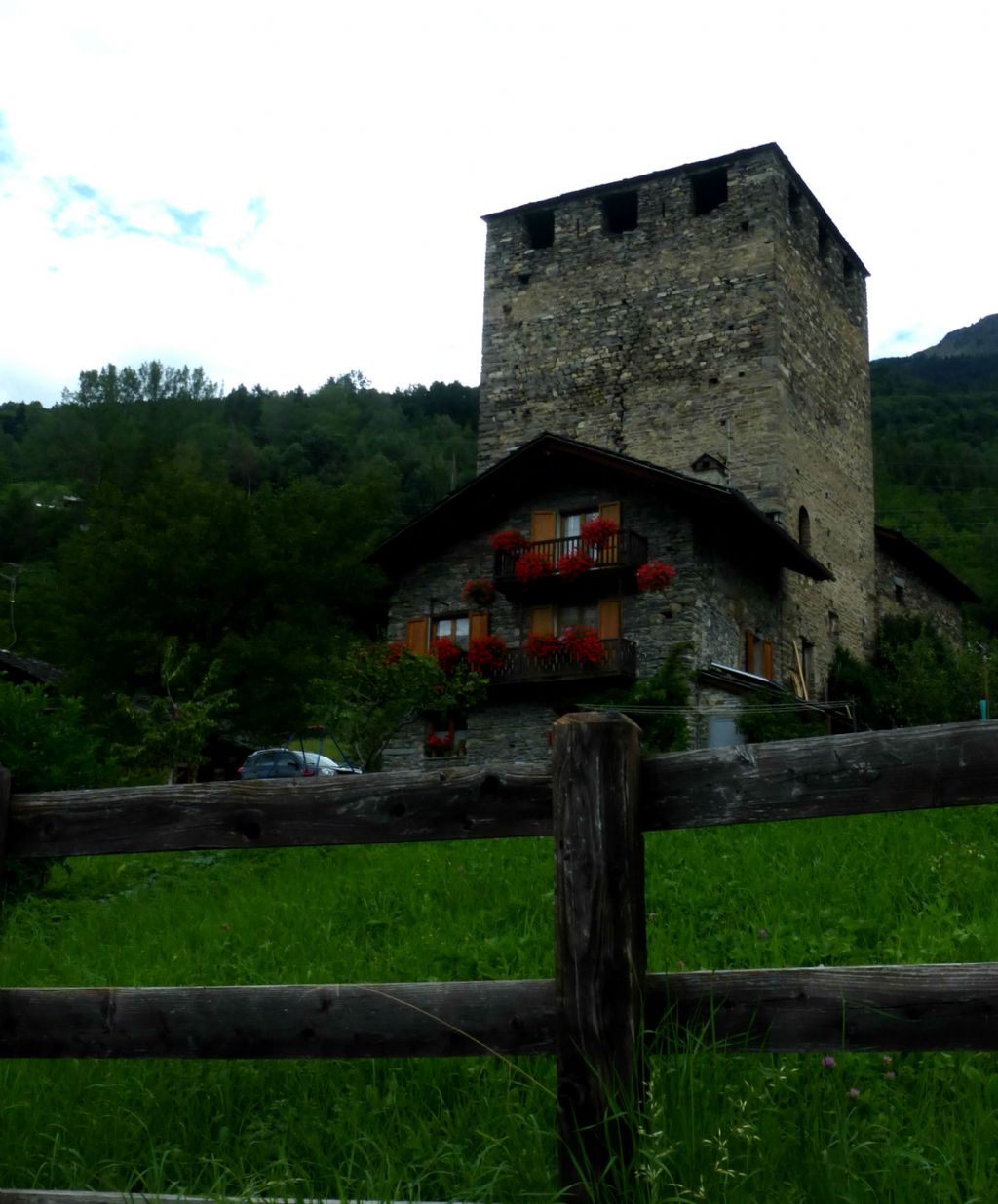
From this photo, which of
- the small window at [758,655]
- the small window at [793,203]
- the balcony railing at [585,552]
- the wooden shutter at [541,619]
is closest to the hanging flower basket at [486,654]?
the wooden shutter at [541,619]

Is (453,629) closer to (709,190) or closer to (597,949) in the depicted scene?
(709,190)

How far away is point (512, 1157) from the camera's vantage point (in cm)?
285

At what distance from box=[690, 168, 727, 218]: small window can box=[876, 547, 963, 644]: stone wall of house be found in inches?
372

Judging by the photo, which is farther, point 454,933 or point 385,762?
point 385,762

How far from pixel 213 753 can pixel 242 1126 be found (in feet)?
90.1

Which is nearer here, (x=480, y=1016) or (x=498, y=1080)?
(x=480, y=1016)

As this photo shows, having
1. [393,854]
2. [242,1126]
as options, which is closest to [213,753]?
[393,854]

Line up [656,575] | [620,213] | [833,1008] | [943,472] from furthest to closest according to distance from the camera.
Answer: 1. [943,472]
2. [620,213]
3. [656,575]
4. [833,1008]

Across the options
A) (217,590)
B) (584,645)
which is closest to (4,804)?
(584,645)

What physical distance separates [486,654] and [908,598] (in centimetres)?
1523

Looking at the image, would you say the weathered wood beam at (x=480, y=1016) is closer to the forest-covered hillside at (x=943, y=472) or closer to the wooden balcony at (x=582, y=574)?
the wooden balcony at (x=582, y=574)

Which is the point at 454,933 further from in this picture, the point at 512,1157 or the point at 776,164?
the point at 776,164

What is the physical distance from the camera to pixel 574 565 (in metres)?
22.1

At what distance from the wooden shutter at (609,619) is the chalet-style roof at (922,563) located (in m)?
11.4
